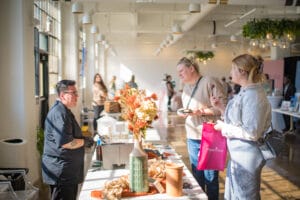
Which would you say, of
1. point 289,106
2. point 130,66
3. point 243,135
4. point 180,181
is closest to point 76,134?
point 180,181

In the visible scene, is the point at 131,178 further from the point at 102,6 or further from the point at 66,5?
the point at 102,6

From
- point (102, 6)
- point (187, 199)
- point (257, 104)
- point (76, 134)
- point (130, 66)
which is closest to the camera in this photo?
point (187, 199)

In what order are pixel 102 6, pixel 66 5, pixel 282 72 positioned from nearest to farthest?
pixel 66 5
pixel 102 6
pixel 282 72

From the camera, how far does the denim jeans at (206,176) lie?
336 centimetres

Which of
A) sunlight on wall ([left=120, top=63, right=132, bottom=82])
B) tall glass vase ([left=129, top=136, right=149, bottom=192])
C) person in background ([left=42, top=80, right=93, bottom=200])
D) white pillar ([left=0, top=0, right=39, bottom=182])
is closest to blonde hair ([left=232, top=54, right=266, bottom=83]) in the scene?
tall glass vase ([left=129, top=136, right=149, bottom=192])

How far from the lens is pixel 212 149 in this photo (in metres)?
3.00

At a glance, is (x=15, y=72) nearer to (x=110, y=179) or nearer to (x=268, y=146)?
(x=110, y=179)

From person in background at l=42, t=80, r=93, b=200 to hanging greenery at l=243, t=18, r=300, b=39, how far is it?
23.1 ft

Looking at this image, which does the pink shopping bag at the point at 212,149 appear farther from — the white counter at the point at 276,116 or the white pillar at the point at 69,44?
the white counter at the point at 276,116

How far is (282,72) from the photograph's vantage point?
48.9ft

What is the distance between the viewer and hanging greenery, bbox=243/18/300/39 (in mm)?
9227

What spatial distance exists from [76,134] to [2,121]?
6.32ft

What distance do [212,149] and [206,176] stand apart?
0.50 m

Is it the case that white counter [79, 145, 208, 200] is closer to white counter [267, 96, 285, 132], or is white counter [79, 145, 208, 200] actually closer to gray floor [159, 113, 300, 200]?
gray floor [159, 113, 300, 200]
